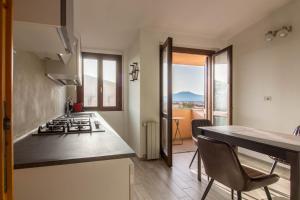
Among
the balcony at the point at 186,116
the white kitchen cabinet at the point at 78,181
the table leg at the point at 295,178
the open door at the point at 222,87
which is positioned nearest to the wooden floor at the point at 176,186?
the table leg at the point at 295,178

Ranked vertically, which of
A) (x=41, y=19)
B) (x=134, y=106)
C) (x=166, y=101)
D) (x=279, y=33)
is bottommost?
(x=134, y=106)

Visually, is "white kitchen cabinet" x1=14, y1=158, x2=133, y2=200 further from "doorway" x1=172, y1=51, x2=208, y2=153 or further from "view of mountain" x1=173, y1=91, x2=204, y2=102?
"view of mountain" x1=173, y1=91, x2=204, y2=102

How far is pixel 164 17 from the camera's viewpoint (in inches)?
130

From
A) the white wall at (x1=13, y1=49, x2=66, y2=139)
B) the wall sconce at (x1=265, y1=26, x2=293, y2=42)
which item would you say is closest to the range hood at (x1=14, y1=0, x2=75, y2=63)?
the white wall at (x1=13, y1=49, x2=66, y2=139)

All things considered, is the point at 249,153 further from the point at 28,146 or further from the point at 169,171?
the point at 28,146

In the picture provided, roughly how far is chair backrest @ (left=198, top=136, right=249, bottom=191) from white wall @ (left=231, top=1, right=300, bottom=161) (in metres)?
2.09

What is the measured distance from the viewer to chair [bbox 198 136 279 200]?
1607 mm

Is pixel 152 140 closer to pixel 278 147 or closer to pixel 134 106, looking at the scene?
pixel 134 106

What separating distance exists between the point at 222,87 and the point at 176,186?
252cm

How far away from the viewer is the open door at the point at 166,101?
3181 millimetres

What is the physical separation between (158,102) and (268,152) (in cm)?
220

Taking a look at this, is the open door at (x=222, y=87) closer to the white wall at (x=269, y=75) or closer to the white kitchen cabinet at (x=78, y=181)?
the white wall at (x=269, y=75)

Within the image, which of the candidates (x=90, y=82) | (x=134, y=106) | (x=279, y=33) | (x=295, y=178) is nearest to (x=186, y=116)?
(x=134, y=106)
